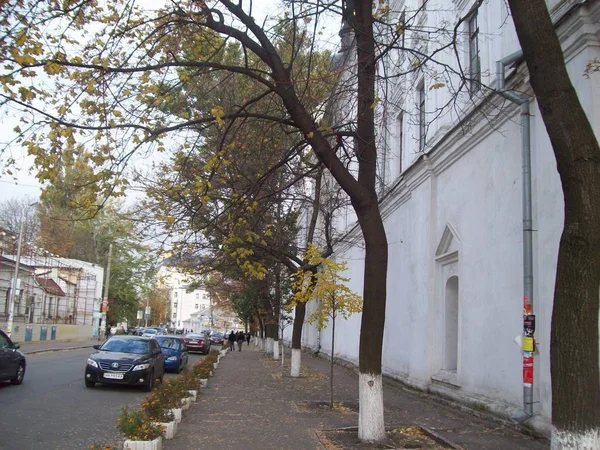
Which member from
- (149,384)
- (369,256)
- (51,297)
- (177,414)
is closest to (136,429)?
(177,414)

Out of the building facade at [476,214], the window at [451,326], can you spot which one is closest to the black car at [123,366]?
the building facade at [476,214]

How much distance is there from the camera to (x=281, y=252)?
54.5ft

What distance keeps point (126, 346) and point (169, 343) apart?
6.47 m

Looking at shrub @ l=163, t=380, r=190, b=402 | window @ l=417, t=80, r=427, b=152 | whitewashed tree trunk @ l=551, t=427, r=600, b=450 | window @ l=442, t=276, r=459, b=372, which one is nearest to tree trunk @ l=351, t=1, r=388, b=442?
shrub @ l=163, t=380, r=190, b=402

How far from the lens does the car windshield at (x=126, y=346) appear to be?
15391 mm

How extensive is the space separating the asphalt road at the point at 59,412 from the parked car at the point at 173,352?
4.81 m

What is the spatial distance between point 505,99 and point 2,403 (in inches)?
444

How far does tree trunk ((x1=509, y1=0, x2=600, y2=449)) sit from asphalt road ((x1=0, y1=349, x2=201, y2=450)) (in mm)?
6209

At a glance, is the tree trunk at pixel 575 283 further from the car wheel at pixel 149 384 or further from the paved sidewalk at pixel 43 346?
the paved sidewalk at pixel 43 346

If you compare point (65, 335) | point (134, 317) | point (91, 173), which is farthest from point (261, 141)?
point (134, 317)

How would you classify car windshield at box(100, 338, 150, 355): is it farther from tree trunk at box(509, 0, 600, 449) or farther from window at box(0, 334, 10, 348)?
tree trunk at box(509, 0, 600, 449)

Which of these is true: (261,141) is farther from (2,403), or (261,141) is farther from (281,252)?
(2,403)

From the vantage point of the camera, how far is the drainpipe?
8.66 metres

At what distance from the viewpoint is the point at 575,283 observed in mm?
4551
